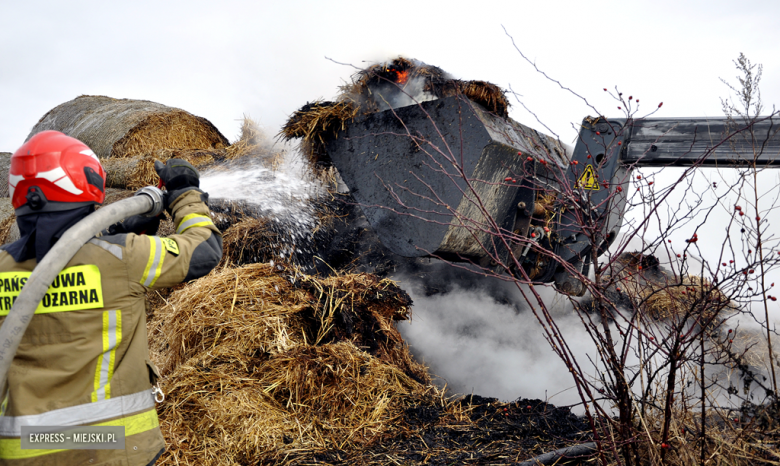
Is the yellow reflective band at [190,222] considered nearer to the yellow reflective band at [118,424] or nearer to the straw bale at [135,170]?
the yellow reflective band at [118,424]

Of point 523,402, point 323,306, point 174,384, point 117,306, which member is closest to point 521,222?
point 523,402

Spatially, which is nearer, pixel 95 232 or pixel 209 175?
pixel 95 232

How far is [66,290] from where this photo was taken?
5.54 feet

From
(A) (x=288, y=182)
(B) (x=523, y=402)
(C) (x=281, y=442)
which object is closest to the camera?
(C) (x=281, y=442)

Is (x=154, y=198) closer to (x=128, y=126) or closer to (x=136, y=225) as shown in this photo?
(x=136, y=225)

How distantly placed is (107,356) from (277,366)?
5.27 feet

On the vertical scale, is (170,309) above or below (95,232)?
below

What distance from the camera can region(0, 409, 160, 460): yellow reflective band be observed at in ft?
5.36

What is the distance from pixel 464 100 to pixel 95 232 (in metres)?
2.55

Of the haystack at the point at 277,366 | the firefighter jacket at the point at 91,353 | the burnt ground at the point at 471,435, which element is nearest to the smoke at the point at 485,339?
the haystack at the point at 277,366

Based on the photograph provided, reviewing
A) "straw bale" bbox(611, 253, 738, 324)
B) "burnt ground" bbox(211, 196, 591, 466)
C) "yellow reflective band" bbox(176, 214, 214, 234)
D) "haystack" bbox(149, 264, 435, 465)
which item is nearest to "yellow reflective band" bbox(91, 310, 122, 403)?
"yellow reflective band" bbox(176, 214, 214, 234)

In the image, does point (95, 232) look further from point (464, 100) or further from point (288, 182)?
point (288, 182)

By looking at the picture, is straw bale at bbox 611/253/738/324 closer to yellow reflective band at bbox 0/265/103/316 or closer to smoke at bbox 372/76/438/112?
yellow reflective band at bbox 0/265/103/316

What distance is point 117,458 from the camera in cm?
171
